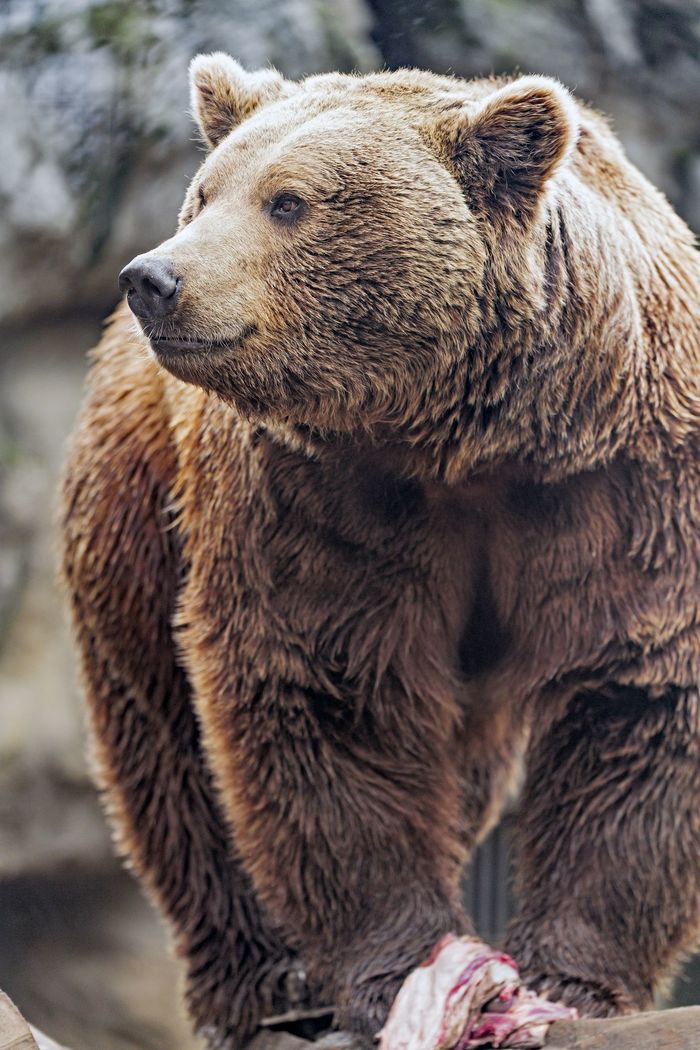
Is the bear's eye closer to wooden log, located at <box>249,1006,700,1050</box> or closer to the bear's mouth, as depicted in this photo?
the bear's mouth

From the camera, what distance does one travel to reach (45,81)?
538 cm

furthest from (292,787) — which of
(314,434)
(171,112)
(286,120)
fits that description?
(171,112)

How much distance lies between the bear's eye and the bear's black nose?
12.9 inches

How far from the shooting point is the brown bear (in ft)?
10.1

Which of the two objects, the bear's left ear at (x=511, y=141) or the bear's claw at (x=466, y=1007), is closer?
the bear's left ear at (x=511, y=141)

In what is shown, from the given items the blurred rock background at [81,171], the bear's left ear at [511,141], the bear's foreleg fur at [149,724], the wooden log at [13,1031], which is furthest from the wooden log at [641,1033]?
the blurred rock background at [81,171]

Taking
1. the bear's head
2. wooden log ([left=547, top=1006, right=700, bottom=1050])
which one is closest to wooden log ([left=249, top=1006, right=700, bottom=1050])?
wooden log ([left=547, top=1006, right=700, bottom=1050])

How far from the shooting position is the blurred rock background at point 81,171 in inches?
206

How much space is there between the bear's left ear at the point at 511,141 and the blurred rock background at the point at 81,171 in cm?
144

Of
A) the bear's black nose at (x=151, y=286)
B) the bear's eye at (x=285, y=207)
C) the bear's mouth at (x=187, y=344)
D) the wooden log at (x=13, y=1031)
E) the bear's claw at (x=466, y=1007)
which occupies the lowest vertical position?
the bear's claw at (x=466, y=1007)

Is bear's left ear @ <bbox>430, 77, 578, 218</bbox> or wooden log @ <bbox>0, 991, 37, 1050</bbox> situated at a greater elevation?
bear's left ear @ <bbox>430, 77, 578, 218</bbox>

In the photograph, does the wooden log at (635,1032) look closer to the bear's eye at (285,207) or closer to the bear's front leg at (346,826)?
the bear's front leg at (346,826)

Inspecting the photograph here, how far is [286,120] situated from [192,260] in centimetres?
50

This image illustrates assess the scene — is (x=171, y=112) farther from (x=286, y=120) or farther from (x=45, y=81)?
(x=286, y=120)
